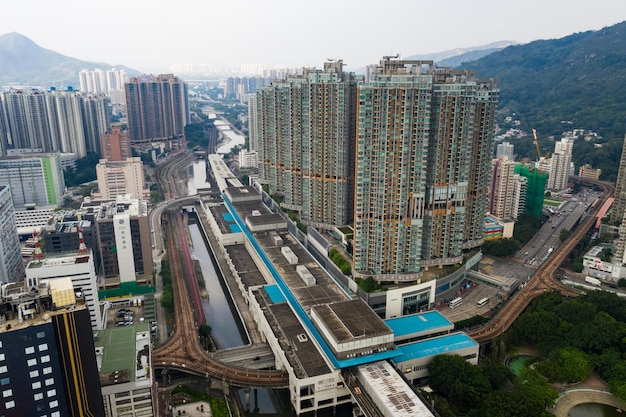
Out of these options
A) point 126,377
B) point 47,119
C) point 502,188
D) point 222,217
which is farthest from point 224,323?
point 47,119

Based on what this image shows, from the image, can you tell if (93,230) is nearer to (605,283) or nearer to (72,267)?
(72,267)

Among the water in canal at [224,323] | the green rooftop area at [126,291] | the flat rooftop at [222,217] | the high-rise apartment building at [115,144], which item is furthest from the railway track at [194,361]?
the high-rise apartment building at [115,144]

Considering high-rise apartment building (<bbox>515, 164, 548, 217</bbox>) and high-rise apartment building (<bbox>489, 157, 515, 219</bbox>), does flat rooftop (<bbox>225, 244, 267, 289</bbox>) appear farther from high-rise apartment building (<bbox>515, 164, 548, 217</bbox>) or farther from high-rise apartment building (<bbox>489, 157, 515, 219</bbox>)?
high-rise apartment building (<bbox>515, 164, 548, 217</bbox>)

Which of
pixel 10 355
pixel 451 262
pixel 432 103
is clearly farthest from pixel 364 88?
pixel 10 355

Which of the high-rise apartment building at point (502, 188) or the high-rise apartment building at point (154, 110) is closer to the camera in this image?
the high-rise apartment building at point (502, 188)

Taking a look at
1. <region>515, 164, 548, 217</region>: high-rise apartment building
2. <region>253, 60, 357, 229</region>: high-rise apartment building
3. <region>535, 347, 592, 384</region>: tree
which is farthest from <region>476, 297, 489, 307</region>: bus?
<region>515, 164, 548, 217</region>: high-rise apartment building

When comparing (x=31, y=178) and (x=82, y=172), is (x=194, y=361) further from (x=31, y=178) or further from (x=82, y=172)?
(x=82, y=172)

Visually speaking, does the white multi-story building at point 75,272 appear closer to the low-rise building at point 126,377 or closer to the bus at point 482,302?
the low-rise building at point 126,377
